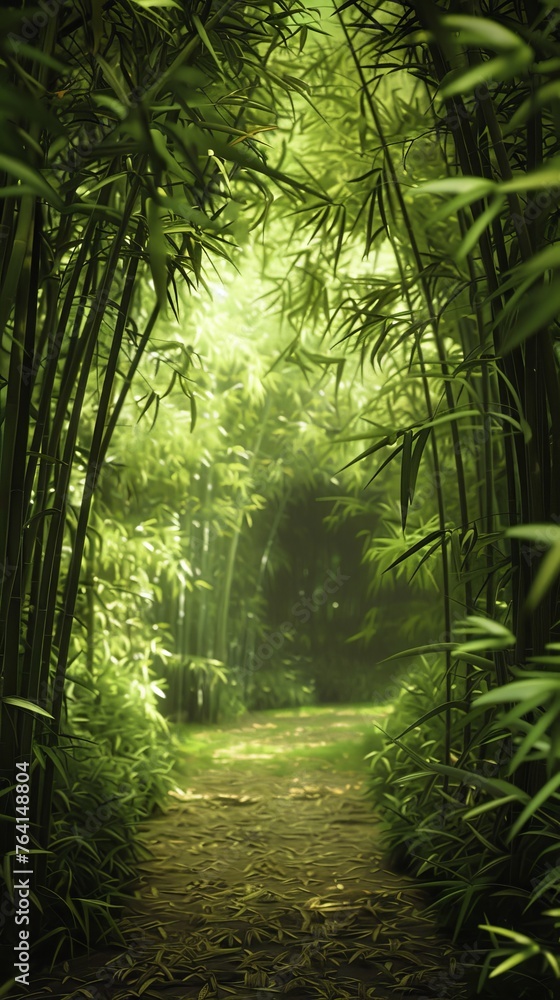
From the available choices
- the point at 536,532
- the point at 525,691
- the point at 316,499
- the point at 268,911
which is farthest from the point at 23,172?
the point at 268,911

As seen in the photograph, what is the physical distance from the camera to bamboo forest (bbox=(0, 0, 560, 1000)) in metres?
1.14

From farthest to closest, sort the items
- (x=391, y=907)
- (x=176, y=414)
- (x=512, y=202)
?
(x=176, y=414)
(x=391, y=907)
(x=512, y=202)

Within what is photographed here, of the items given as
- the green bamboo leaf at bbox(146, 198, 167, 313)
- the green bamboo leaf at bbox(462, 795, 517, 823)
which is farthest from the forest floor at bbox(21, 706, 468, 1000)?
the green bamboo leaf at bbox(146, 198, 167, 313)

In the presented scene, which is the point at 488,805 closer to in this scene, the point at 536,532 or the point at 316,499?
the point at 536,532

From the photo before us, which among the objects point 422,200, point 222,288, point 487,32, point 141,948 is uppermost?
point 222,288

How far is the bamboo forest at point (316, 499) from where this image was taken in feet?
3.74

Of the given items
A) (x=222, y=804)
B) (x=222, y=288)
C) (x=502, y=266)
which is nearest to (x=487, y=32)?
(x=502, y=266)

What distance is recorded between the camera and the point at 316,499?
189 centimetres

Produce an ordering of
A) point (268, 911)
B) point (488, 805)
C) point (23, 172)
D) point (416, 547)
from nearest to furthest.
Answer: point (23, 172)
point (488, 805)
point (416, 547)
point (268, 911)

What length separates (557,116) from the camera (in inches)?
39.5

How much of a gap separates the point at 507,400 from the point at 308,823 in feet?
5.42

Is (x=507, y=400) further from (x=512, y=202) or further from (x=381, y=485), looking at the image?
(x=381, y=485)

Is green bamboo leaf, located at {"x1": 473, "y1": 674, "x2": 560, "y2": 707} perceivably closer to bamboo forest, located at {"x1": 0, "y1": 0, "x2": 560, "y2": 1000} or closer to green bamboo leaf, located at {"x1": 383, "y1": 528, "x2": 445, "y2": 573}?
bamboo forest, located at {"x1": 0, "y1": 0, "x2": 560, "y2": 1000}

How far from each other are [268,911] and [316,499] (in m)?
0.94
